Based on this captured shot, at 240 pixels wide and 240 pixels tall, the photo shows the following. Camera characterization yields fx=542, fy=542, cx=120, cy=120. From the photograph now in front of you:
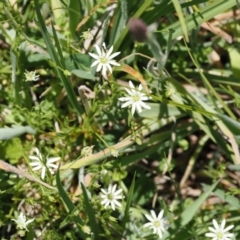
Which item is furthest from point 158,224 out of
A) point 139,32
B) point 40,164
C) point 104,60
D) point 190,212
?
point 139,32

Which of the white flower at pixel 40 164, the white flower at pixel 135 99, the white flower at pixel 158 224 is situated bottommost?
the white flower at pixel 158 224

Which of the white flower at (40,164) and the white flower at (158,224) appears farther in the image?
the white flower at (158,224)

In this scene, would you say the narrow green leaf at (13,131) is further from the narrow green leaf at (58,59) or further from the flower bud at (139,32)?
the flower bud at (139,32)

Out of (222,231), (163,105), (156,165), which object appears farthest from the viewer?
(156,165)

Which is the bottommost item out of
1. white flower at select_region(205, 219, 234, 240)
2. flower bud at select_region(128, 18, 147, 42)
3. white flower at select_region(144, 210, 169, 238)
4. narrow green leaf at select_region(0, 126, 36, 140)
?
white flower at select_region(205, 219, 234, 240)

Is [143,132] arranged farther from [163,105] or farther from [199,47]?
[199,47]

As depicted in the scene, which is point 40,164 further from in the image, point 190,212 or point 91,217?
point 190,212

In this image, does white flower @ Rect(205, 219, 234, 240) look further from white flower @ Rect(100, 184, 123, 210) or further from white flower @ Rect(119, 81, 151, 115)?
white flower @ Rect(119, 81, 151, 115)

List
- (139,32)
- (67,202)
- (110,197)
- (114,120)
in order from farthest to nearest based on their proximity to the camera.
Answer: (114,120) < (110,197) < (67,202) < (139,32)

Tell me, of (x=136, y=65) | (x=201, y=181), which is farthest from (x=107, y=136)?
(x=201, y=181)

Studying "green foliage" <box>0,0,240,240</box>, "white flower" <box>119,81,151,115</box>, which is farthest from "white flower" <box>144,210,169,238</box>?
"white flower" <box>119,81,151,115</box>

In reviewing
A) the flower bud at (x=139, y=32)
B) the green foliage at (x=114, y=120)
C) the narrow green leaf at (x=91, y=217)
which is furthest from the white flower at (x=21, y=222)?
the flower bud at (x=139, y=32)
